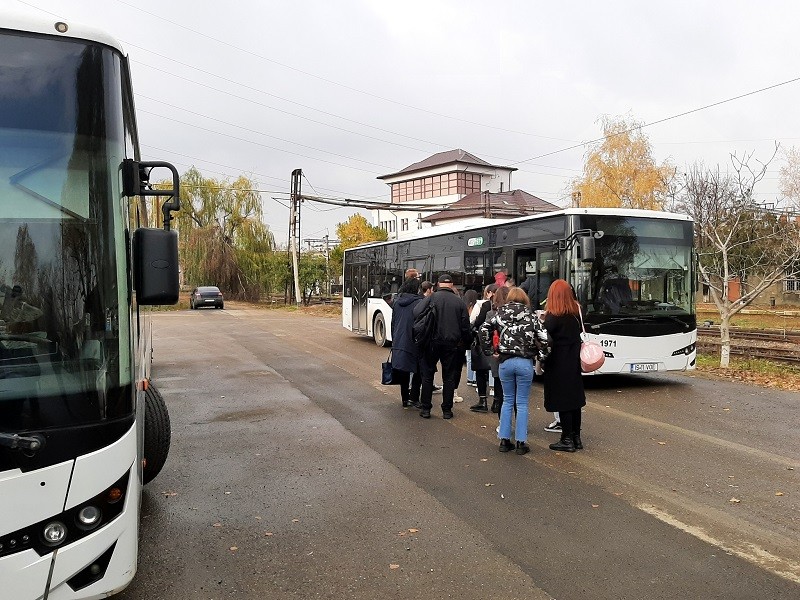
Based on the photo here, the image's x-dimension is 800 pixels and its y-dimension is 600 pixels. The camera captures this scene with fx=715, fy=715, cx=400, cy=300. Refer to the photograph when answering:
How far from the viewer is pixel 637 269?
38.9 feet

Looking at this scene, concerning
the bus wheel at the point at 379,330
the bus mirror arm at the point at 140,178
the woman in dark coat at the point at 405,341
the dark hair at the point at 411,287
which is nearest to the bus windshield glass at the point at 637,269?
the dark hair at the point at 411,287

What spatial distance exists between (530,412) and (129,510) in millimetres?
6960

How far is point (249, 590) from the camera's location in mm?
4215

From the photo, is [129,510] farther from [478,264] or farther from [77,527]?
[478,264]

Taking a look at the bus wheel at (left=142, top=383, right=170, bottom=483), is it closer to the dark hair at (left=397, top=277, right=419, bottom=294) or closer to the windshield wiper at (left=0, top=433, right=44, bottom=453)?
the windshield wiper at (left=0, top=433, right=44, bottom=453)

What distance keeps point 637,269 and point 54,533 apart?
1041 centimetres

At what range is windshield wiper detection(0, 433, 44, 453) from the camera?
3.04m

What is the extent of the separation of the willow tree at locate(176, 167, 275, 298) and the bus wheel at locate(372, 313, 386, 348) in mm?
34075

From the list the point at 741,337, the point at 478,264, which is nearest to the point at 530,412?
the point at 478,264

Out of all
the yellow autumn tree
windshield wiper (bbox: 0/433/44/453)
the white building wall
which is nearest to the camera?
windshield wiper (bbox: 0/433/44/453)

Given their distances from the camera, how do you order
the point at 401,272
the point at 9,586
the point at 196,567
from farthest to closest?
the point at 401,272 < the point at 196,567 < the point at 9,586

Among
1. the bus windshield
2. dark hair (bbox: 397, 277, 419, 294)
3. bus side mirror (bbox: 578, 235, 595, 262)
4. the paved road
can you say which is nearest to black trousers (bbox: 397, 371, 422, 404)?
the paved road

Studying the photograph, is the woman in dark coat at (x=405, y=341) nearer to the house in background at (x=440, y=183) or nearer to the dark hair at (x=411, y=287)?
the dark hair at (x=411, y=287)

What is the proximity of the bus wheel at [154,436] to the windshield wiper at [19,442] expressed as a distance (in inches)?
112
